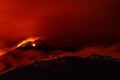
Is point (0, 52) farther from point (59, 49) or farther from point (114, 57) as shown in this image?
point (114, 57)

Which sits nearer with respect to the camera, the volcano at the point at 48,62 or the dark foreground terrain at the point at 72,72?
the volcano at the point at 48,62

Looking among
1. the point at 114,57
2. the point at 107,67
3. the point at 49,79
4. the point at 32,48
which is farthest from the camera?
the point at 49,79

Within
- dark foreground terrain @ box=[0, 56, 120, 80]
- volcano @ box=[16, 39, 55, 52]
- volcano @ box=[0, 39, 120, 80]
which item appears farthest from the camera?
dark foreground terrain @ box=[0, 56, 120, 80]

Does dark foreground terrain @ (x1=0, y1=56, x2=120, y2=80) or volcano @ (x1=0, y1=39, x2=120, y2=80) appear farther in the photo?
dark foreground terrain @ (x1=0, y1=56, x2=120, y2=80)

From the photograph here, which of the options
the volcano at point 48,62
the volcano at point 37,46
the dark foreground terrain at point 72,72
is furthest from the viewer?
the dark foreground terrain at point 72,72

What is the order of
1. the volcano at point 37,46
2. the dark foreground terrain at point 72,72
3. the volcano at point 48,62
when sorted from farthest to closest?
the dark foreground terrain at point 72,72 < the volcano at point 48,62 < the volcano at point 37,46

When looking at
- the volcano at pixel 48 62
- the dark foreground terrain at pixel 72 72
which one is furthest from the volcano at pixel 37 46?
the dark foreground terrain at pixel 72 72

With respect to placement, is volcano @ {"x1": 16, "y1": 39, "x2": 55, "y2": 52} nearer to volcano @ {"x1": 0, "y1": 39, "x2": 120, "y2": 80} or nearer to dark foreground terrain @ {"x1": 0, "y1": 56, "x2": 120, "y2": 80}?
volcano @ {"x1": 0, "y1": 39, "x2": 120, "y2": 80}

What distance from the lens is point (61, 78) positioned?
19719mm

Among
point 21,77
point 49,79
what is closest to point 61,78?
point 49,79

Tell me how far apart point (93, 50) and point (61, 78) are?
5044mm

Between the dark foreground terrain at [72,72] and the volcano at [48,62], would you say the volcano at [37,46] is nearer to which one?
the volcano at [48,62]

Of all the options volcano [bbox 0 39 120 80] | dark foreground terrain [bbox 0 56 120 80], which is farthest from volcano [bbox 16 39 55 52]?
dark foreground terrain [bbox 0 56 120 80]

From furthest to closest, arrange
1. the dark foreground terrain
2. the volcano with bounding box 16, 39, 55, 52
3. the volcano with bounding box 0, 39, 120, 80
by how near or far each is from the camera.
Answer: the dark foreground terrain → the volcano with bounding box 0, 39, 120, 80 → the volcano with bounding box 16, 39, 55, 52
